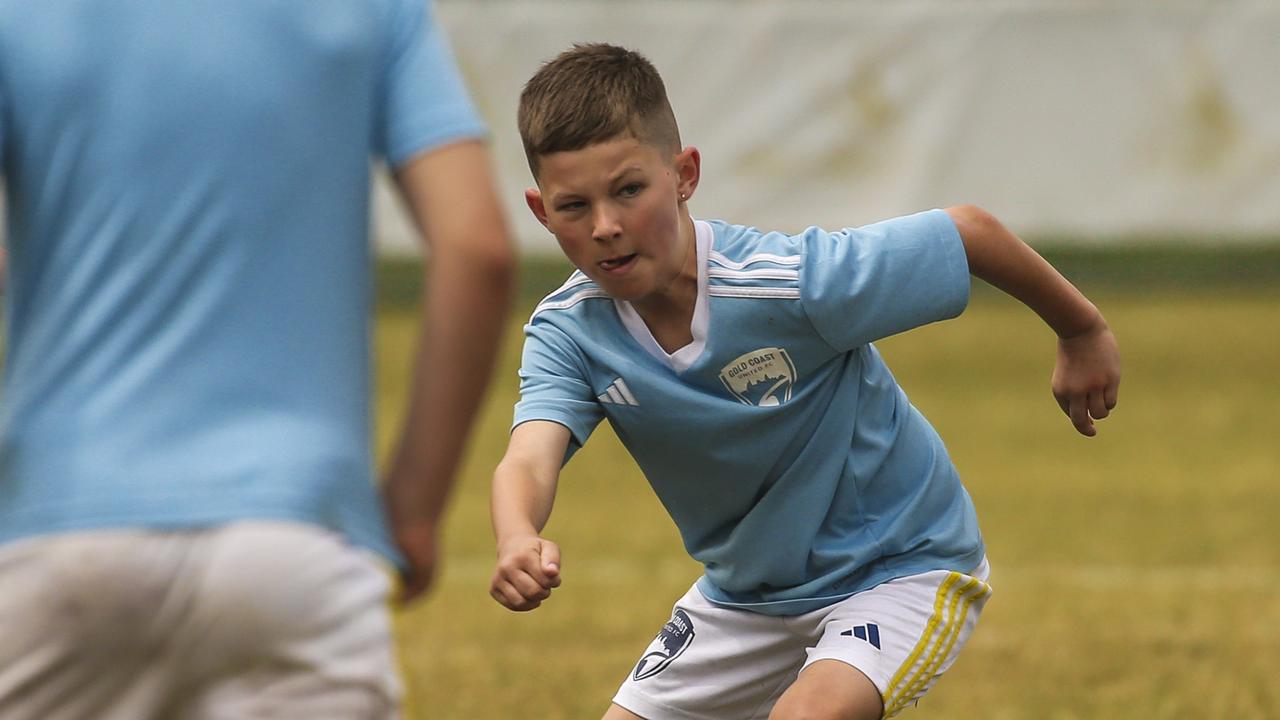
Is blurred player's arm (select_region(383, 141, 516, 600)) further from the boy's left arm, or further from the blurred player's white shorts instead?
the boy's left arm

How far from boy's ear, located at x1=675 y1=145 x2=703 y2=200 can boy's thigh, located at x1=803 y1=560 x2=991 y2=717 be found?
0.76m

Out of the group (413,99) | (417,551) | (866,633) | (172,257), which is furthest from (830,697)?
(172,257)

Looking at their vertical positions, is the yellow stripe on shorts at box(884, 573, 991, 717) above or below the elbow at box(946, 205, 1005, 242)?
below

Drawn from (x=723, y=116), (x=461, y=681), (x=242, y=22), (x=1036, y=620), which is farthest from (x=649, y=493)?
(x=242, y=22)

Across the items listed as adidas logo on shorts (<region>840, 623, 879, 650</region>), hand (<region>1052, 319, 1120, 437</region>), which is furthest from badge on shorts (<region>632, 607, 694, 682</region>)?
hand (<region>1052, 319, 1120, 437</region>)

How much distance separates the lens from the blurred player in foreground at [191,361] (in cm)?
209

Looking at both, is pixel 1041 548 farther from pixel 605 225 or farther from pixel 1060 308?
pixel 605 225

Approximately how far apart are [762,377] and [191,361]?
57.6 inches

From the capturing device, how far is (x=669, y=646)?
3.77 m

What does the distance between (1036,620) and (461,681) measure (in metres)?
1.89

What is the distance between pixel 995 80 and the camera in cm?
1423

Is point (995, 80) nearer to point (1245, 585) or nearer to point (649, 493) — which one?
point (649, 493)

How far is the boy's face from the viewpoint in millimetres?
3146

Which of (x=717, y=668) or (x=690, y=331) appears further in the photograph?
(x=717, y=668)
